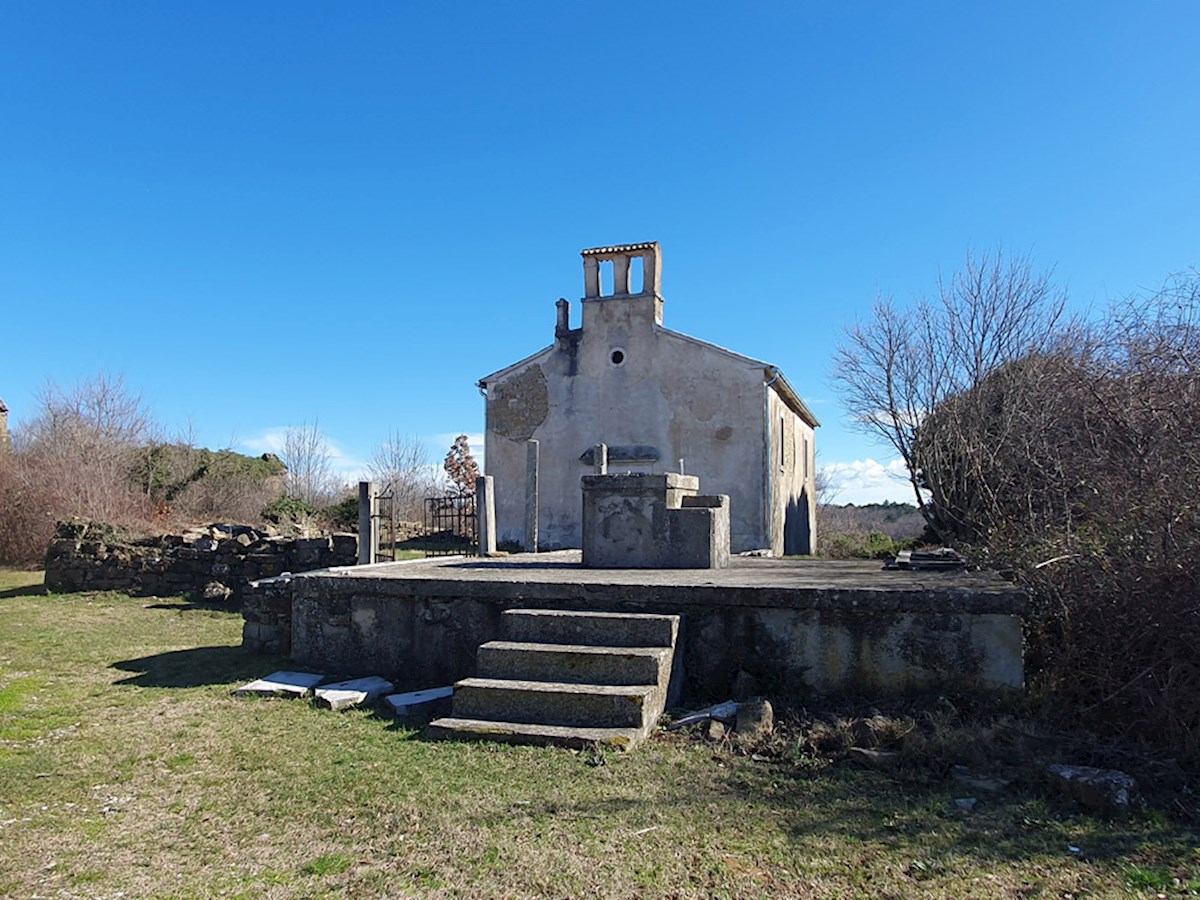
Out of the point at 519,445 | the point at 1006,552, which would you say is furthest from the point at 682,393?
the point at 1006,552

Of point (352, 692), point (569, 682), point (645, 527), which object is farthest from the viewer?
point (645, 527)

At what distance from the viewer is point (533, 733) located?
4.70 metres

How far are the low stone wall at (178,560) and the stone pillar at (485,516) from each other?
7.03 feet

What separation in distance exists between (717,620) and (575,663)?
1.12 metres

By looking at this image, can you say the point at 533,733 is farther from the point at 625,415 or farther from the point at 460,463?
the point at 460,463

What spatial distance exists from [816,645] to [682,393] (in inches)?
538

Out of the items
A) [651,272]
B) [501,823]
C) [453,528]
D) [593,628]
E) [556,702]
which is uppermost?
[651,272]

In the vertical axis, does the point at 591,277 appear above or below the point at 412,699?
above

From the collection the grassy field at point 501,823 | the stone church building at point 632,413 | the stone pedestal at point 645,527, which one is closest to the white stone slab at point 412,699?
the grassy field at point 501,823

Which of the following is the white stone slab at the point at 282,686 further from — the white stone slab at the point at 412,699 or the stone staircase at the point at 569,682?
the stone staircase at the point at 569,682

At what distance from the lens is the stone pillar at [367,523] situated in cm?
1145

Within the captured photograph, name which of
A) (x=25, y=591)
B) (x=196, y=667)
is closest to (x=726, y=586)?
(x=196, y=667)

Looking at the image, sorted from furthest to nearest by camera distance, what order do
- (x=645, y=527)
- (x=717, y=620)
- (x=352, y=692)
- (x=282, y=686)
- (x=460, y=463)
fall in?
(x=460, y=463) < (x=645, y=527) < (x=282, y=686) < (x=352, y=692) < (x=717, y=620)

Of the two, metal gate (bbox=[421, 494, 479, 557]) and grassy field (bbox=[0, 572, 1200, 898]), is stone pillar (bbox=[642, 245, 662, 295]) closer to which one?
metal gate (bbox=[421, 494, 479, 557])
